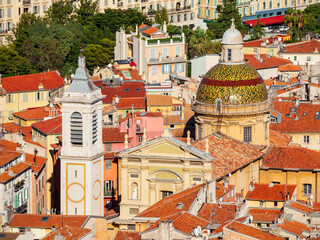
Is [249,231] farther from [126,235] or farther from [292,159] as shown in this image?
[292,159]

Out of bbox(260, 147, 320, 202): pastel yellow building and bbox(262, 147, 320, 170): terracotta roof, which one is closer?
bbox(260, 147, 320, 202): pastel yellow building

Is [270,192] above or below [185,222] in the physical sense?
below

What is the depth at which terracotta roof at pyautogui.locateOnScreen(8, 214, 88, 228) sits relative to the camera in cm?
8650

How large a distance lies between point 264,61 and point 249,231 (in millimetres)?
86448

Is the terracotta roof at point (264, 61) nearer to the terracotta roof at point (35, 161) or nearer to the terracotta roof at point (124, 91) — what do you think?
the terracotta roof at point (124, 91)

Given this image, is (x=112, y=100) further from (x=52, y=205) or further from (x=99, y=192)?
(x=99, y=192)

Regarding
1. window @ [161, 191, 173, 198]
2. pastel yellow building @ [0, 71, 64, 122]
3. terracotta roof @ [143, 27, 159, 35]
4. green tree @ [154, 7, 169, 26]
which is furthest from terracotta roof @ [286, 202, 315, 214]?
green tree @ [154, 7, 169, 26]

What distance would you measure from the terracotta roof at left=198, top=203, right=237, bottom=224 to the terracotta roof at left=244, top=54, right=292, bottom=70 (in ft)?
244

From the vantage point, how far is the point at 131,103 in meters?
139

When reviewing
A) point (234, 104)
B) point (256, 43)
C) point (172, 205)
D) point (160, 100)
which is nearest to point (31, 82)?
point (160, 100)

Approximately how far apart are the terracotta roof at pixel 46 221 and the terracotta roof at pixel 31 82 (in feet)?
206

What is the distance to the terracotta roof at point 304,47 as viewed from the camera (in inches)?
6855

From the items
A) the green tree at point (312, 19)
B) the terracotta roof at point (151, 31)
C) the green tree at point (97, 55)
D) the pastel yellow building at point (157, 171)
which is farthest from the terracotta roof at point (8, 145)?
the green tree at point (312, 19)

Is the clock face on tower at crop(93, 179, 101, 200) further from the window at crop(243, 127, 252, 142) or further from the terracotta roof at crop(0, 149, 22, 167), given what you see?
the window at crop(243, 127, 252, 142)
